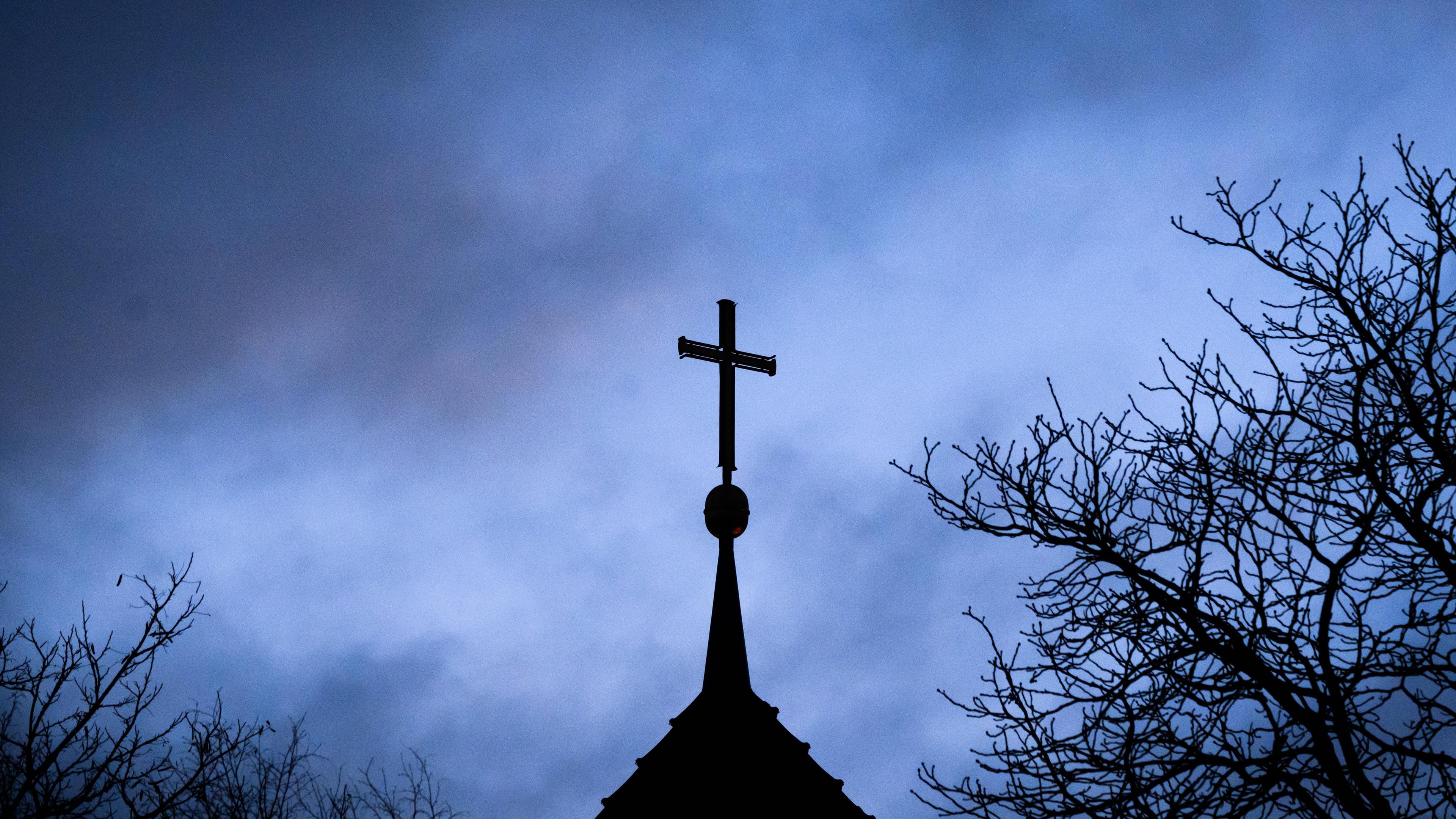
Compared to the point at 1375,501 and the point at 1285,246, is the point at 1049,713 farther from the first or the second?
the point at 1285,246

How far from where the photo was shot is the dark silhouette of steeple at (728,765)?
963cm

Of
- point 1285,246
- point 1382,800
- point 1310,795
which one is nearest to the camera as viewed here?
point 1382,800

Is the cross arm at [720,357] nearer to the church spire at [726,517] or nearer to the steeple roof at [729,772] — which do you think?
the church spire at [726,517]

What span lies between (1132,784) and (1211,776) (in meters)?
0.49

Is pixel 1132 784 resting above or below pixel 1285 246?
below

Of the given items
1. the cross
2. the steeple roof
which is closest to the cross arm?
the cross

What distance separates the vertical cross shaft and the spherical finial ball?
0.15 meters

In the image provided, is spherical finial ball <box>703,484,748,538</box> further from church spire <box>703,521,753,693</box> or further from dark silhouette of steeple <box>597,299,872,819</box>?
dark silhouette of steeple <box>597,299,872,819</box>

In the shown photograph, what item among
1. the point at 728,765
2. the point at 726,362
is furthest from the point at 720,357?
the point at 728,765

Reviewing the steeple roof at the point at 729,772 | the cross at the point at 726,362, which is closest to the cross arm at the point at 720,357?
the cross at the point at 726,362

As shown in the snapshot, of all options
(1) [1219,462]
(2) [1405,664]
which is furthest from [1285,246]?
(2) [1405,664]

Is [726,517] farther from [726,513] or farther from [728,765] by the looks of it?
[728,765]

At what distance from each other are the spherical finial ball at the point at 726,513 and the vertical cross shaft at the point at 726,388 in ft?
0.49

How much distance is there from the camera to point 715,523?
1195 cm
